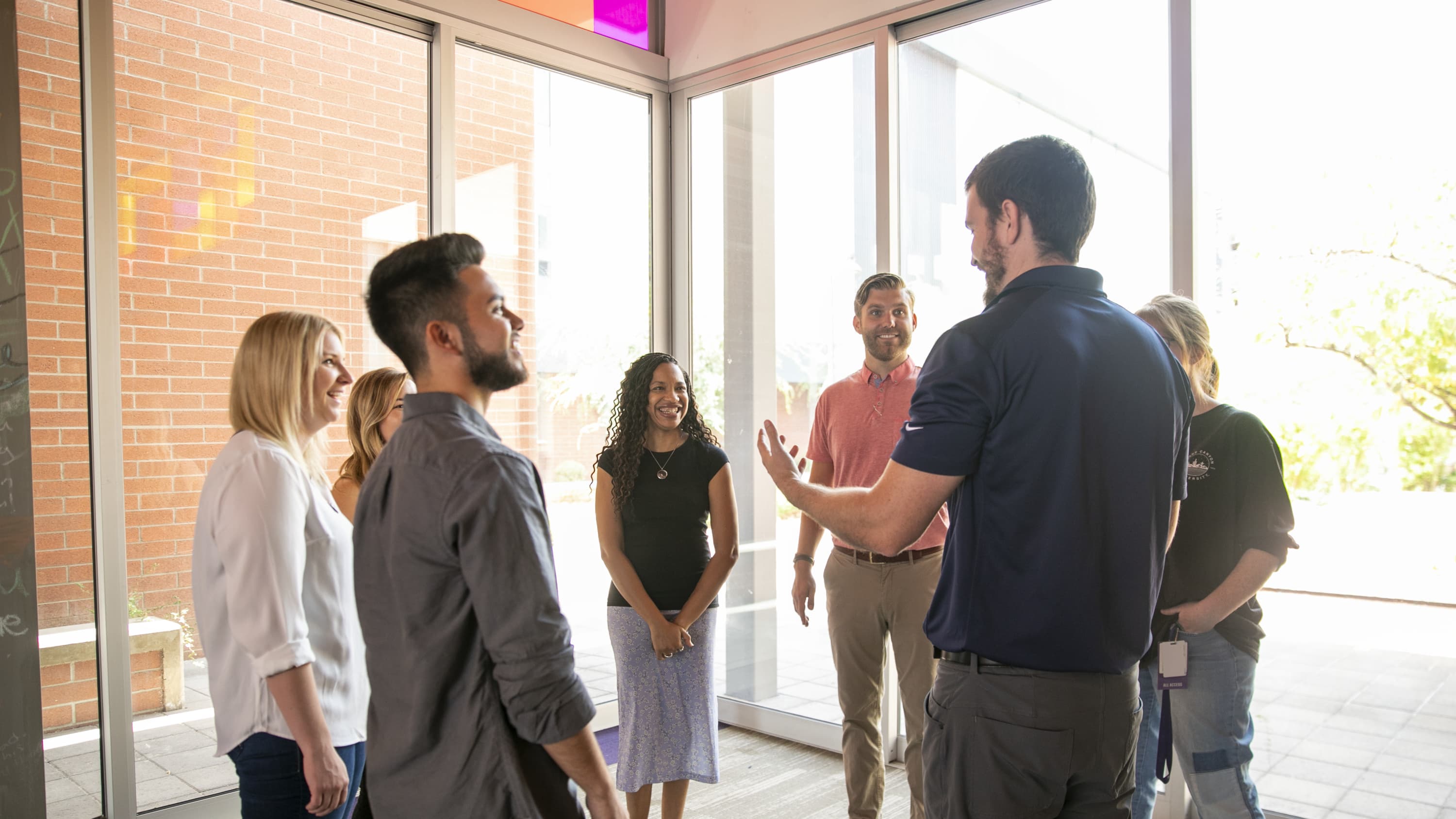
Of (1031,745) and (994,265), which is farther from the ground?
(994,265)

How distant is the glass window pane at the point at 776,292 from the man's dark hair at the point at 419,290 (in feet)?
8.83

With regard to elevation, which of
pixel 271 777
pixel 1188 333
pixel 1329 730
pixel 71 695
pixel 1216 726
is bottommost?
pixel 1329 730

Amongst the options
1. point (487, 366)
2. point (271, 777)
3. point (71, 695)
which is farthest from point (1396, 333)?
point (71, 695)

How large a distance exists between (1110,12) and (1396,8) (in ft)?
2.72

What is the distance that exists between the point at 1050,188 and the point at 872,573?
67.1 inches

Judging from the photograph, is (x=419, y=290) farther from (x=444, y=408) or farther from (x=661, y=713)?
(x=661, y=713)

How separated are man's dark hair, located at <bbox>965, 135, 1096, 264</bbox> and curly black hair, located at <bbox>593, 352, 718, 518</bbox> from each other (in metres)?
1.67

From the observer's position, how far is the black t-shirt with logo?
87.8 inches

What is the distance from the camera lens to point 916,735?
2938 millimetres

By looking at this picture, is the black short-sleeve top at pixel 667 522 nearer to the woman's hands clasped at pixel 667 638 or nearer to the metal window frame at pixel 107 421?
the woman's hands clasped at pixel 667 638

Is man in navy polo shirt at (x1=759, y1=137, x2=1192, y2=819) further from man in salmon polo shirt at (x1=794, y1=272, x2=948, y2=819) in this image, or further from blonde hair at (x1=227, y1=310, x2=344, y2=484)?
man in salmon polo shirt at (x1=794, y1=272, x2=948, y2=819)

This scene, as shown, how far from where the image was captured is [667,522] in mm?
3041

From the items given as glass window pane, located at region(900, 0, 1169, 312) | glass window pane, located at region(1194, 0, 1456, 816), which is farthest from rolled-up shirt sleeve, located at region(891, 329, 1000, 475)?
glass window pane, located at region(1194, 0, 1456, 816)

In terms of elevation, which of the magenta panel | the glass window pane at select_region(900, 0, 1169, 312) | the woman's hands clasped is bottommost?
the woman's hands clasped
